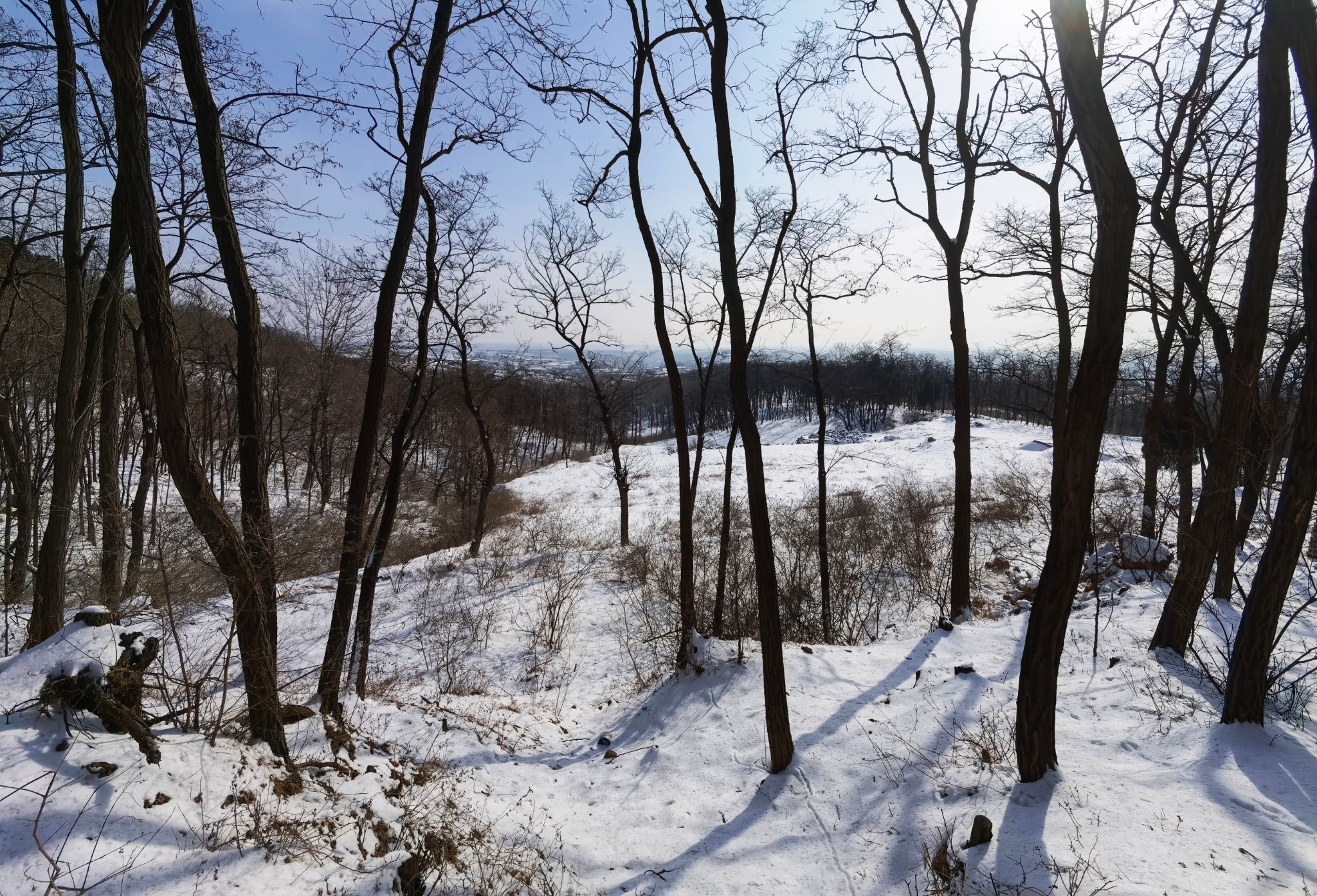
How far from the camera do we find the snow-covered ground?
2609mm

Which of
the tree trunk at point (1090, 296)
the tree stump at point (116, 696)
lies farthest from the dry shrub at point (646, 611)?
the tree stump at point (116, 696)

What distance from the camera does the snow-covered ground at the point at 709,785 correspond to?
8.56 ft

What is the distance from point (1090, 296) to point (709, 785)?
4.28 metres

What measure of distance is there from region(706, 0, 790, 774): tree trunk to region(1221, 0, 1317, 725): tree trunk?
2.85 m

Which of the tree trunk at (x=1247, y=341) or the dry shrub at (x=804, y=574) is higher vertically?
the tree trunk at (x=1247, y=341)

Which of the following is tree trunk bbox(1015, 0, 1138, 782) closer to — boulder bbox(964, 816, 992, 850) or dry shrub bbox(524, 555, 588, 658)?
boulder bbox(964, 816, 992, 850)

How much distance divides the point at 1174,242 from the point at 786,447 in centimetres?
3174

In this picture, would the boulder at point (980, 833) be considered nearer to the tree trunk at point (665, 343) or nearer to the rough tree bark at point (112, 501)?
the tree trunk at point (665, 343)

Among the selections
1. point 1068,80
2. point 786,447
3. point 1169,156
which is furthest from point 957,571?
point 786,447

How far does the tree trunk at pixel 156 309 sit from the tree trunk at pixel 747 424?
11.0 ft

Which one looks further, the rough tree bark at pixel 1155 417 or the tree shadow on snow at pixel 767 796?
the rough tree bark at pixel 1155 417

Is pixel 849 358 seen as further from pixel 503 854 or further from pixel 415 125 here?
pixel 503 854


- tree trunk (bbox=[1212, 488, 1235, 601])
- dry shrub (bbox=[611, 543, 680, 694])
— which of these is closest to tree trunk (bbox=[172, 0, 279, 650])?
dry shrub (bbox=[611, 543, 680, 694])

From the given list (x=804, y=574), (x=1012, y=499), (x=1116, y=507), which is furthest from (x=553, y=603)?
(x=1012, y=499)
